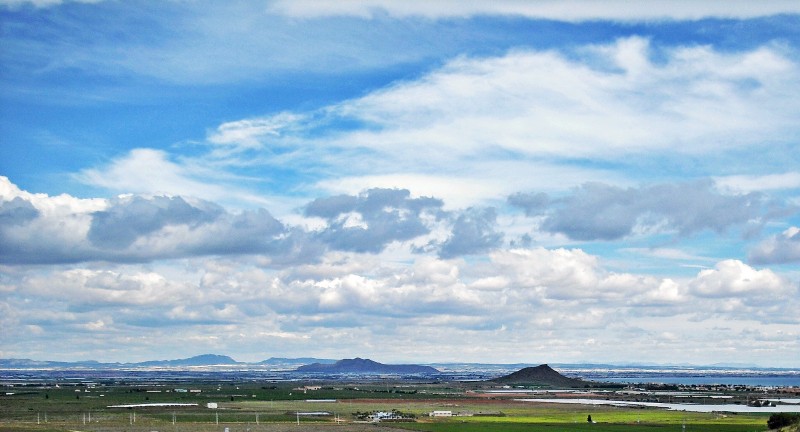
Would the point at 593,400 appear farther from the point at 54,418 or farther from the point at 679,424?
the point at 54,418

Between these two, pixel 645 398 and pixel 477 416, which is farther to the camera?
pixel 645 398

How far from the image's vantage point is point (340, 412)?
142 metres

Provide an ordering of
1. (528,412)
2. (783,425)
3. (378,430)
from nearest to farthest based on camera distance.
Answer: (783,425) → (378,430) → (528,412)

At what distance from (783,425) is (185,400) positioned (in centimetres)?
11914

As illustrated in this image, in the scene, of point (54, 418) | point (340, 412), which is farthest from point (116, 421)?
point (340, 412)

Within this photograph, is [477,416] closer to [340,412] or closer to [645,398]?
[340,412]

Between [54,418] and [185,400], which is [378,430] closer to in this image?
[54,418]

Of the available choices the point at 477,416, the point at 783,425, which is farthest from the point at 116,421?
the point at 783,425

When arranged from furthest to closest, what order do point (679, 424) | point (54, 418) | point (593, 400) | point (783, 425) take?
point (593, 400) → point (54, 418) → point (679, 424) → point (783, 425)

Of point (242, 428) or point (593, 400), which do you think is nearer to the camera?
point (242, 428)

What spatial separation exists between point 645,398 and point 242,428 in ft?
347

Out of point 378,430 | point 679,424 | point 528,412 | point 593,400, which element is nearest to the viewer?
point 378,430

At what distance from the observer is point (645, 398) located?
18875cm

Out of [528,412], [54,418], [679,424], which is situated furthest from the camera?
[528,412]
